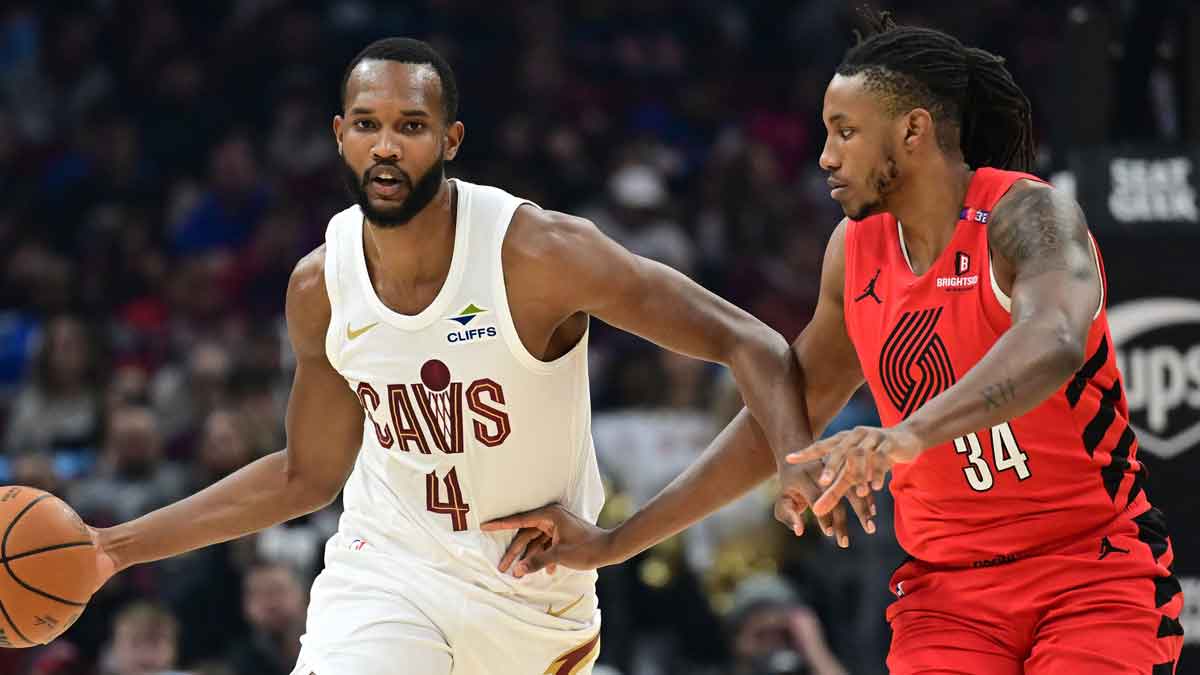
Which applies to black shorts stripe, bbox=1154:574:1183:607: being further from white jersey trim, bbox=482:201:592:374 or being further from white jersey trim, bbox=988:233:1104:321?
white jersey trim, bbox=482:201:592:374

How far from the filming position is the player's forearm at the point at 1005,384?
340 centimetres

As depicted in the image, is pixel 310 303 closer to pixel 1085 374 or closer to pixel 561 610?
pixel 561 610

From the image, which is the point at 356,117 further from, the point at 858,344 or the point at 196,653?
the point at 196,653

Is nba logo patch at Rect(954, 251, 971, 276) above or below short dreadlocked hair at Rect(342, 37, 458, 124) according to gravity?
below

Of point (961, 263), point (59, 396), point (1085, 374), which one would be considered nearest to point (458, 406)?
point (961, 263)

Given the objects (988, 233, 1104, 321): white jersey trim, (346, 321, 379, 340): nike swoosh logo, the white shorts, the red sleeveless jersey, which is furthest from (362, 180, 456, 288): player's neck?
(988, 233, 1104, 321): white jersey trim

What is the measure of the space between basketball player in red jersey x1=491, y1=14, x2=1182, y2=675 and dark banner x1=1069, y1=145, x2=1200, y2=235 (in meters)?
2.30

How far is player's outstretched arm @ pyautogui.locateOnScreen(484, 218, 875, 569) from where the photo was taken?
14.2 ft

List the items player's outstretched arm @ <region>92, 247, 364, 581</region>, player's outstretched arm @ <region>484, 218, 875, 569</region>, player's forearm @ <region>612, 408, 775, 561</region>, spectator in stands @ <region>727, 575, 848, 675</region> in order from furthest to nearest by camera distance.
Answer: spectator in stands @ <region>727, 575, 848, 675</region> → player's outstretched arm @ <region>92, 247, 364, 581</region> → player's forearm @ <region>612, 408, 775, 561</region> → player's outstretched arm @ <region>484, 218, 875, 569</region>

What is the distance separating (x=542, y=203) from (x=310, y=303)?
736 cm

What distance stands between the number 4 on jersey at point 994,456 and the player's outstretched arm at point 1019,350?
31 centimetres

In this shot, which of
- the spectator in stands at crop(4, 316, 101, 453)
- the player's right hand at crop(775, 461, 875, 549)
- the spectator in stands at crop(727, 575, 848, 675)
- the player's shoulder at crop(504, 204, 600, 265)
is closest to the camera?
the player's right hand at crop(775, 461, 875, 549)

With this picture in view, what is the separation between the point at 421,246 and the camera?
4.51 meters

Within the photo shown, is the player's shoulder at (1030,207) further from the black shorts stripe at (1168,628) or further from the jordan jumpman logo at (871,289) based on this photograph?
the black shorts stripe at (1168,628)
